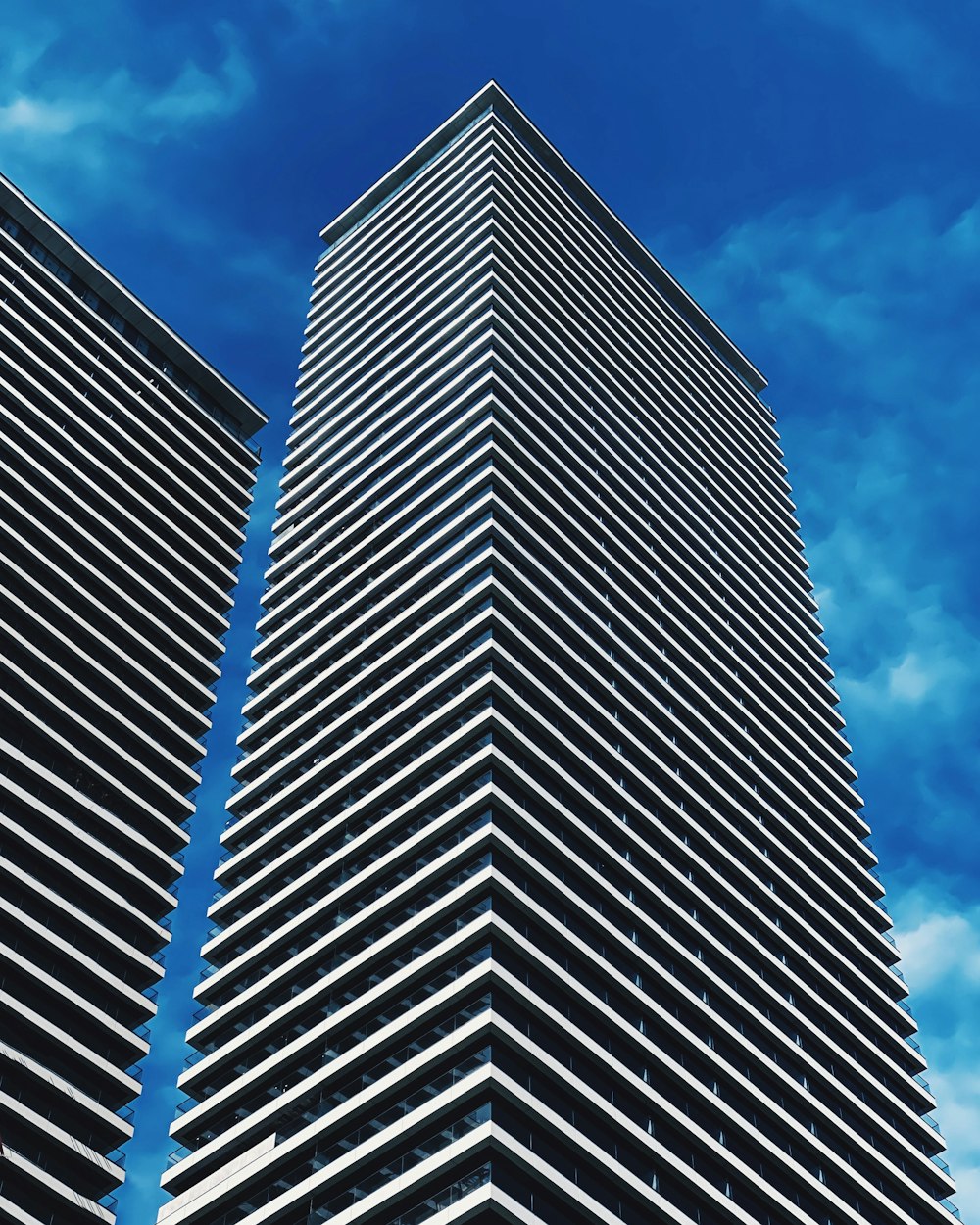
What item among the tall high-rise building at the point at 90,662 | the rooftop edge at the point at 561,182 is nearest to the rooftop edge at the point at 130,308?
the tall high-rise building at the point at 90,662

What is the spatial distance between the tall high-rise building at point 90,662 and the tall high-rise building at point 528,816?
4.94m

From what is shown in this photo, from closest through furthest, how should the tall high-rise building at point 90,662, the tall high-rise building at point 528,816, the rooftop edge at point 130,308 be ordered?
1. the tall high-rise building at point 528,816
2. the tall high-rise building at point 90,662
3. the rooftop edge at point 130,308

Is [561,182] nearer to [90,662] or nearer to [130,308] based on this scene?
[130,308]

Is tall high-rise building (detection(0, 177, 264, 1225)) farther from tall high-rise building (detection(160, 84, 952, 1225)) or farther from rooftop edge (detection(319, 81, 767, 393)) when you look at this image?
rooftop edge (detection(319, 81, 767, 393))

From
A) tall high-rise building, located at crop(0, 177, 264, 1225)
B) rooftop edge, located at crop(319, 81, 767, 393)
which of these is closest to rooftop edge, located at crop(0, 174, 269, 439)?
tall high-rise building, located at crop(0, 177, 264, 1225)

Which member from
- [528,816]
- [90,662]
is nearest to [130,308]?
[90,662]

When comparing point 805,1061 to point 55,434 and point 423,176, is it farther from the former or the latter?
point 423,176

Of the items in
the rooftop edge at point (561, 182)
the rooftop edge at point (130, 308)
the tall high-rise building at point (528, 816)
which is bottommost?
the tall high-rise building at point (528, 816)

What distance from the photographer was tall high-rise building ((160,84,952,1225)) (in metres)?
66.4

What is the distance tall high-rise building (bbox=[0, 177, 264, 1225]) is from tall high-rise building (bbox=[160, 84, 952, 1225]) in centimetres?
494

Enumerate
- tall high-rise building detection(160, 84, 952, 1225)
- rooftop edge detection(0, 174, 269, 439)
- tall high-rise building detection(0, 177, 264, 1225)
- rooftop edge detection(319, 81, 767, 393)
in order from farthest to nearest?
rooftop edge detection(319, 81, 767, 393), rooftop edge detection(0, 174, 269, 439), tall high-rise building detection(0, 177, 264, 1225), tall high-rise building detection(160, 84, 952, 1225)

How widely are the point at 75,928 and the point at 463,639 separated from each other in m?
24.4

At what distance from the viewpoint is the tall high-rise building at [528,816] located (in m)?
66.4

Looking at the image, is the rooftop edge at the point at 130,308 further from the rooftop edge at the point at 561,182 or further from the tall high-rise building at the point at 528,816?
the rooftop edge at the point at 561,182
